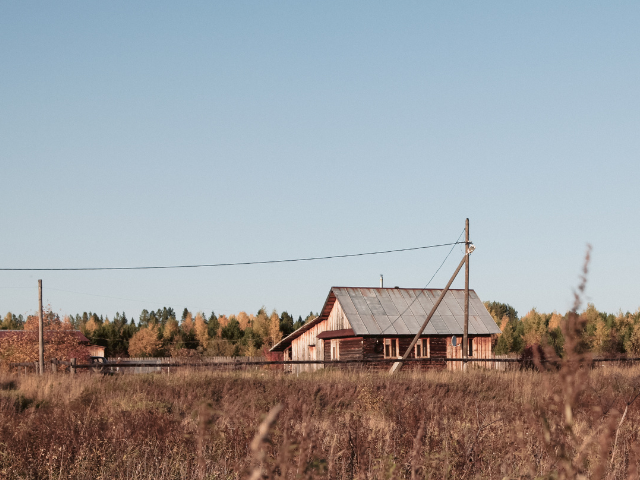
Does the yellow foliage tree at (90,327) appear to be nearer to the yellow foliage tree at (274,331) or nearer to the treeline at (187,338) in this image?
the treeline at (187,338)

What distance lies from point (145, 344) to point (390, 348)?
49923mm

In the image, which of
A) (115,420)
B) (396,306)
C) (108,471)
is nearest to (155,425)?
(115,420)

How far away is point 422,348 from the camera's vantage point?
31.8 meters

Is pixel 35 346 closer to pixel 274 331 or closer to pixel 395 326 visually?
pixel 395 326

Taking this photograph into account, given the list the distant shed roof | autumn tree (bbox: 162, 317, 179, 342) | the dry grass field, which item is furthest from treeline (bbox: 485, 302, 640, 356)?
the dry grass field

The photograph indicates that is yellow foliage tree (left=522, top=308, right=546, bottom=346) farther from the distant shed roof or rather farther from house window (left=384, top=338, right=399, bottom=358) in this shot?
house window (left=384, top=338, right=399, bottom=358)

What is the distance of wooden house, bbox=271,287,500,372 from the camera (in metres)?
31.1

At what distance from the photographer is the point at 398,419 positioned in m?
9.88

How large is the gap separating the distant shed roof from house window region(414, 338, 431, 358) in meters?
0.66

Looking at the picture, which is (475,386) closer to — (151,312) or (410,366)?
(410,366)

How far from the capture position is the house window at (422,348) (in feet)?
104

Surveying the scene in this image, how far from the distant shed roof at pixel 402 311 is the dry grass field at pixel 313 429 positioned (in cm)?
1115

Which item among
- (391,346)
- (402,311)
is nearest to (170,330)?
(402,311)

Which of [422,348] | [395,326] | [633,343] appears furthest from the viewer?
[633,343]
